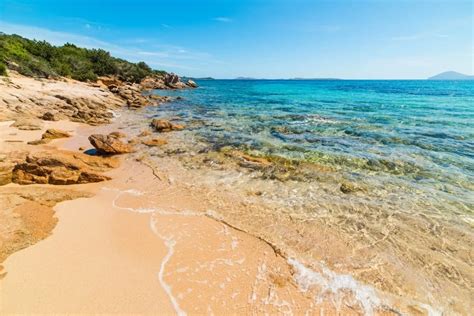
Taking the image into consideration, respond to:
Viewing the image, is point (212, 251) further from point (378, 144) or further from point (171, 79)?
point (171, 79)

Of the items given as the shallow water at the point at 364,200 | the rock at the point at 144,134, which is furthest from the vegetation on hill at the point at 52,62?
the shallow water at the point at 364,200

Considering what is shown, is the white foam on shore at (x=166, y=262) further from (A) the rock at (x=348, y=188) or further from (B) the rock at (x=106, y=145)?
(B) the rock at (x=106, y=145)

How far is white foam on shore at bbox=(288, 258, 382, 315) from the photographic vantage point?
13.5 ft

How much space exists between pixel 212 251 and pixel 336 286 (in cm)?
249

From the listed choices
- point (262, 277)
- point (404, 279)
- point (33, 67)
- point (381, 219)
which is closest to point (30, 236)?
point (262, 277)

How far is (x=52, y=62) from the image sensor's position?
1512 inches

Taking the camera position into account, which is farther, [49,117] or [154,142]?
[49,117]

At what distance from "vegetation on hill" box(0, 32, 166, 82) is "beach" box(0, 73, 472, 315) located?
25.9m

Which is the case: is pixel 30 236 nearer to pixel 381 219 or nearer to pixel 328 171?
pixel 381 219

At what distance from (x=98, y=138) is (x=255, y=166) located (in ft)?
24.3

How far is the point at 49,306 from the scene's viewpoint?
372cm

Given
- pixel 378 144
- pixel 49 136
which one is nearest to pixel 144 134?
pixel 49 136

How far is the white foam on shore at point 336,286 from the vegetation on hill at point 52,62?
30.9 m

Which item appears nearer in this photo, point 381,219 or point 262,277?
point 262,277
